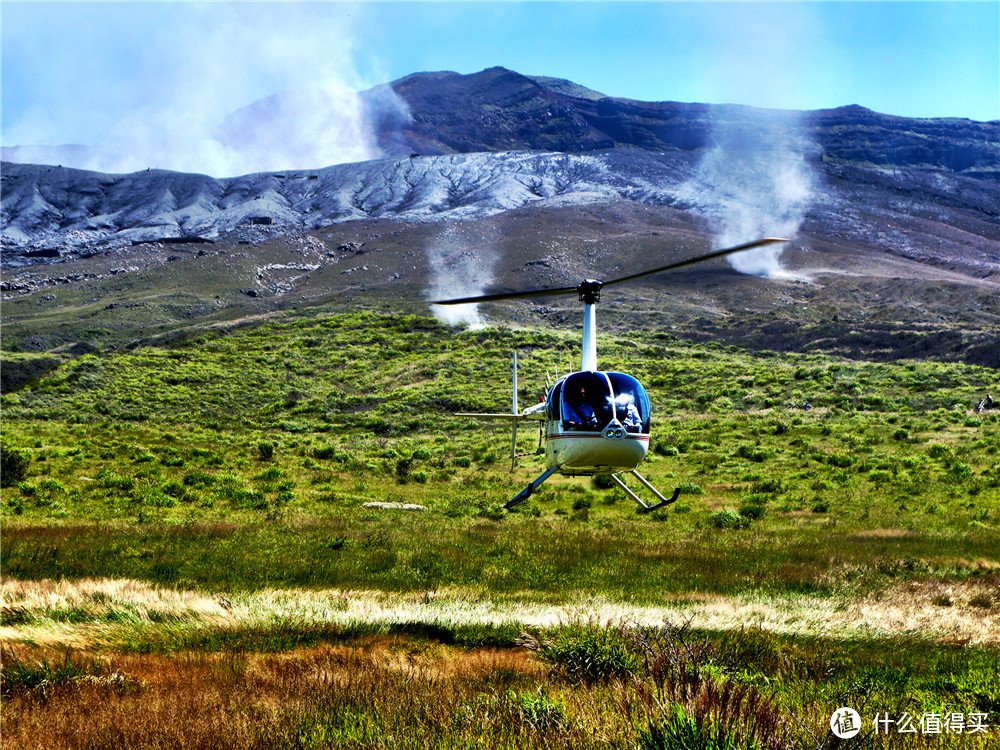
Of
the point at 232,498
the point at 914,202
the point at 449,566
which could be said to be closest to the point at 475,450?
the point at 232,498

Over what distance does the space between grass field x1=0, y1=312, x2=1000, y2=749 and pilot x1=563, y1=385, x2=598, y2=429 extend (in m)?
2.84

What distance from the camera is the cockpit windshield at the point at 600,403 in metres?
13.9

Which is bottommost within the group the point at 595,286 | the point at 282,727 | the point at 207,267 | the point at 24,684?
the point at 24,684

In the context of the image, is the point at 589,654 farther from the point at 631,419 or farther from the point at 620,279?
the point at 620,279

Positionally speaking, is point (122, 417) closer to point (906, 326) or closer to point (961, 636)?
point (961, 636)

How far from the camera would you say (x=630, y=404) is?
1409 cm

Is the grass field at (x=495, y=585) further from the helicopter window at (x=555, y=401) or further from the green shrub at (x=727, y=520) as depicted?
the helicopter window at (x=555, y=401)

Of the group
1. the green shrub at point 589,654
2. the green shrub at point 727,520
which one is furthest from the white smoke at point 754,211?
the green shrub at point 589,654

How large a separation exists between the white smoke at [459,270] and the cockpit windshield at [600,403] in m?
65.7

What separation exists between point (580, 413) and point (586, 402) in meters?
0.23

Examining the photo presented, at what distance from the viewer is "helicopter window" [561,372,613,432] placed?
13.9 m

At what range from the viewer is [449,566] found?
14930 mm

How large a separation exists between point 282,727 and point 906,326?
83.2m

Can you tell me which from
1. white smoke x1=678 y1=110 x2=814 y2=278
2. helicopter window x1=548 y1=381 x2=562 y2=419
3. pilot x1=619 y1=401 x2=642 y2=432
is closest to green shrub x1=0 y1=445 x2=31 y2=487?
helicopter window x1=548 y1=381 x2=562 y2=419
